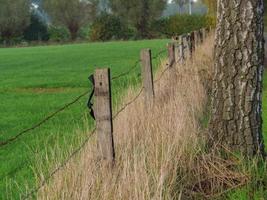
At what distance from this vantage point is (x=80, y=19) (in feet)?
330

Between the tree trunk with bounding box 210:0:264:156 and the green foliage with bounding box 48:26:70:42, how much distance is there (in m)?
87.4

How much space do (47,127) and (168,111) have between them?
430 cm

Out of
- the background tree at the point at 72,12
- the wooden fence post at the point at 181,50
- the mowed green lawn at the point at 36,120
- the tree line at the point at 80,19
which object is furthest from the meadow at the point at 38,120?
the background tree at the point at 72,12

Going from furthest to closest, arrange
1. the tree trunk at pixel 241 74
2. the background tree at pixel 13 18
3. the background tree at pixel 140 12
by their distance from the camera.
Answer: the background tree at pixel 13 18 → the background tree at pixel 140 12 → the tree trunk at pixel 241 74

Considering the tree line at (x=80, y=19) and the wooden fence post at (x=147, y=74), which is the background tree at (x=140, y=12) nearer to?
the tree line at (x=80, y=19)

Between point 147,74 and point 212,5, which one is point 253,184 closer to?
point 147,74

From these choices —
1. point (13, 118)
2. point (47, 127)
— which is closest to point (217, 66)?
point (47, 127)

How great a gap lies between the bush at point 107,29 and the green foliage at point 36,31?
913 cm

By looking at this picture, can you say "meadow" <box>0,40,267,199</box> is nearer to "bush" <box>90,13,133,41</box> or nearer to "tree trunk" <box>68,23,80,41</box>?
"bush" <box>90,13,133,41</box>

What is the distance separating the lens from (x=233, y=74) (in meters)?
7.14

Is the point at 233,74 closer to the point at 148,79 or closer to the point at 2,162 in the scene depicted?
the point at 148,79

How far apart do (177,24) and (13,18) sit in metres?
24.2

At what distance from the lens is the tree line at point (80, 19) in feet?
290

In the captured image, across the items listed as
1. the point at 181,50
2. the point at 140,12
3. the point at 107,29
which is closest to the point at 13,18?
the point at 107,29
